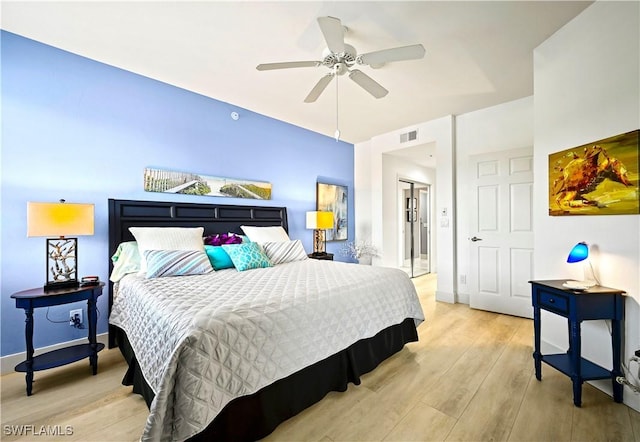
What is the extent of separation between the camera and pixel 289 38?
7.65 feet

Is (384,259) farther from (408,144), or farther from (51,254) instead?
(51,254)

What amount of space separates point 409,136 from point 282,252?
290 cm

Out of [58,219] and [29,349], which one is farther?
[58,219]

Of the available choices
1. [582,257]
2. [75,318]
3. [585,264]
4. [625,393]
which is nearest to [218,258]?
[75,318]

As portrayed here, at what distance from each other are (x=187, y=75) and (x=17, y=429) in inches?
120

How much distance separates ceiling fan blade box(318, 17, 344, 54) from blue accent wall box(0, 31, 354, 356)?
208 cm

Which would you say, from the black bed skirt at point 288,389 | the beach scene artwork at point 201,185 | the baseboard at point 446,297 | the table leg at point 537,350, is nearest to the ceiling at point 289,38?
the beach scene artwork at point 201,185

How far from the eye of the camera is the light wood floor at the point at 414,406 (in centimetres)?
154

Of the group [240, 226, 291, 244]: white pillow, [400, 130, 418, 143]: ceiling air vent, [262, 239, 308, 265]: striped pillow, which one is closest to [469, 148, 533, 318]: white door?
[400, 130, 418, 143]: ceiling air vent

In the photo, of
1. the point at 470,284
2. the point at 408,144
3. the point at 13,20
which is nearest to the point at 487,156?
the point at 408,144

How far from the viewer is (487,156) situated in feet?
12.0

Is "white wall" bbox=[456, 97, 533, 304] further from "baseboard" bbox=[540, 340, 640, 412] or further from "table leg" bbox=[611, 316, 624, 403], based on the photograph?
"table leg" bbox=[611, 316, 624, 403]

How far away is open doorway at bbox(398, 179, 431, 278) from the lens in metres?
5.75

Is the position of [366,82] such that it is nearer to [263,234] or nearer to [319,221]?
[263,234]
